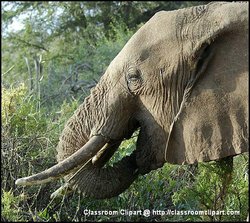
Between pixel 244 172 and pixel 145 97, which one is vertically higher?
pixel 145 97

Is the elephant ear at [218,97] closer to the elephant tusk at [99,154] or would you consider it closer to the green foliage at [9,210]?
the elephant tusk at [99,154]

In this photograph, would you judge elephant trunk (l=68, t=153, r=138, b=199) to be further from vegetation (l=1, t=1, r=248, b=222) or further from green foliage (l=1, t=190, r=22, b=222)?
green foliage (l=1, t=190, r=22, b=222)

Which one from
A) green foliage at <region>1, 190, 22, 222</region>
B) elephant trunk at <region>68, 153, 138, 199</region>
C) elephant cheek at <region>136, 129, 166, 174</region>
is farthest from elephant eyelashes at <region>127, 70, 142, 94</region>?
green foliage at <region>1, 190, 22, 222</region>

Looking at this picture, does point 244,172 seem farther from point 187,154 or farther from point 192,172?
point 187,154

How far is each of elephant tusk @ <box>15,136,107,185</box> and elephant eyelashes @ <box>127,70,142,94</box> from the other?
0.26 meters

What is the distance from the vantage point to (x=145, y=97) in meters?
3.09

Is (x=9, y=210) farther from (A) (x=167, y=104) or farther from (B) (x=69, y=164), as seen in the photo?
(A) (x=167, y=104)

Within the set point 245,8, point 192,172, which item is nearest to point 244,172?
point 192,172

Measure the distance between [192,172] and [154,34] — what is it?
1141 mm

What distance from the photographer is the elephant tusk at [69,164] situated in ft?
9.77

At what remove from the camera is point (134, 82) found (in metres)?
3.09

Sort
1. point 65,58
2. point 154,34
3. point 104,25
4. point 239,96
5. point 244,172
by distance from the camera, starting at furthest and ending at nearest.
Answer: point 104,25 → point 65,58 → point 244,172 → point 154,34 → point 239,96

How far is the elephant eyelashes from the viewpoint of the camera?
309 cm

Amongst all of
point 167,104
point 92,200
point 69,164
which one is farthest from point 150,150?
point 92,200
